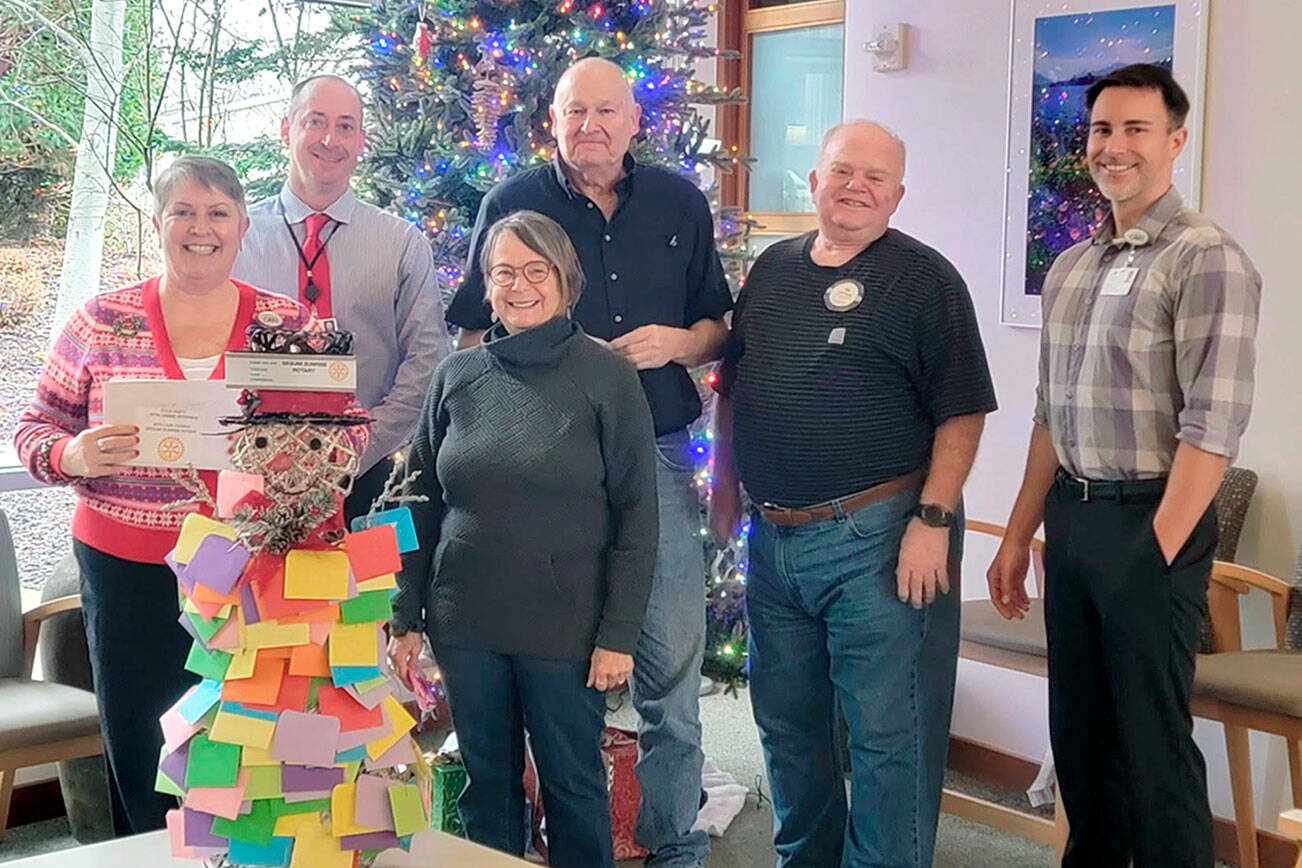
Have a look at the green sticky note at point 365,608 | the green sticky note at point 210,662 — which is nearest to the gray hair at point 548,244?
the green sticky note at point 365,608

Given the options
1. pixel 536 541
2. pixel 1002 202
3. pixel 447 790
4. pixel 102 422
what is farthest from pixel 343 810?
pixel 1002 202

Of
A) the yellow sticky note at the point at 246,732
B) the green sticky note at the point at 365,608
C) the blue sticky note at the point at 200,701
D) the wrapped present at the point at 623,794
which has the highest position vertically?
the green sticky note at the point at 365,608

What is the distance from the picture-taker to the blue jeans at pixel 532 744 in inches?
91.0

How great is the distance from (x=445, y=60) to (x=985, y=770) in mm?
2468

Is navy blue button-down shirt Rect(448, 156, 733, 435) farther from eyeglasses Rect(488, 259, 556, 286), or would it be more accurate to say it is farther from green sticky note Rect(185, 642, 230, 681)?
green sticky note Rect(185, 642, 230, 681)

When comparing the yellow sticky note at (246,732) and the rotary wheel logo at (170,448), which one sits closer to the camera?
the yellow sticky note at (246,732)

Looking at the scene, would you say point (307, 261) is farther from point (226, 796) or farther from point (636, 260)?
point (226, 796)

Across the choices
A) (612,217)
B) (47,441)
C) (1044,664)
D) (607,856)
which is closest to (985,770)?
(1044,664)

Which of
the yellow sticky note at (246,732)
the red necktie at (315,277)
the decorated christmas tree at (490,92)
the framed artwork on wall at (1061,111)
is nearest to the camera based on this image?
the yellow sticky note at (246,732)

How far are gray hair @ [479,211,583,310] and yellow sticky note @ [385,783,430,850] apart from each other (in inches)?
36.3

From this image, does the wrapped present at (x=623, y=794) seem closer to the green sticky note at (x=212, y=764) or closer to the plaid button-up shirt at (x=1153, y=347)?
the plaid button-up shirt at (x=1153, y=347)

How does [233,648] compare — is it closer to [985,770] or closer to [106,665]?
[106,665]

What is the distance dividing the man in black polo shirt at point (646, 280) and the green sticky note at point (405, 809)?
1.02 m

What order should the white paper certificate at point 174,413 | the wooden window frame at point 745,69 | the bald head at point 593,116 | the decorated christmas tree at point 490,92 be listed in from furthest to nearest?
the wooden window frame at point 745,69
the decorated christmas tree at point 490,92
the bald head at point 593,116
the white paper certificate at point 174,413
